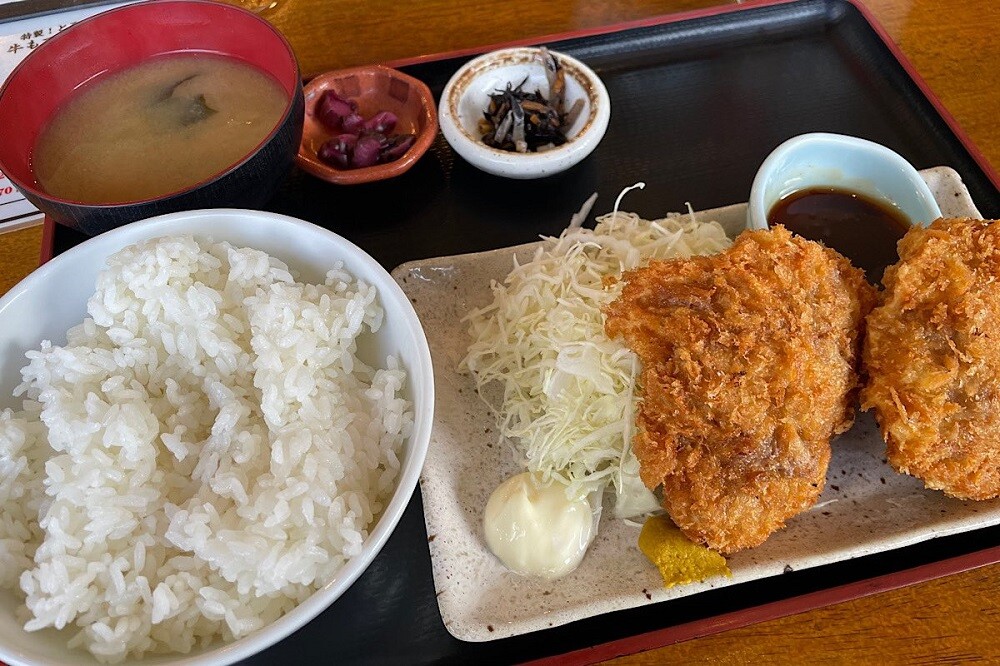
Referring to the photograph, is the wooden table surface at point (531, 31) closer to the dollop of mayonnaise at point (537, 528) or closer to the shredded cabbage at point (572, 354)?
the shredded cabbage at point (572, 354)

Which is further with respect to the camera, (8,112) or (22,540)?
(8,112)

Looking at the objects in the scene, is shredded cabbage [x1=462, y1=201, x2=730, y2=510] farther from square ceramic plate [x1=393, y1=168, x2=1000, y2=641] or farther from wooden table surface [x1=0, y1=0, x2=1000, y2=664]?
wooden table surface [x1=0, y1=0, x2=1000, y2=664]

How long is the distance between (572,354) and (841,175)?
1.02 meters

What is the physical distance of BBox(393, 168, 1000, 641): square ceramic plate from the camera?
152 centimetres

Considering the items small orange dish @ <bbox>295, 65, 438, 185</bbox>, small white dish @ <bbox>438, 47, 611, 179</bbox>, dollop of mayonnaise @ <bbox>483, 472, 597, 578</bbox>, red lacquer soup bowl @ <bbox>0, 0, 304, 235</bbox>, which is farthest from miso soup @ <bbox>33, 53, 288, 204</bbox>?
dollop of mayonnaise @ <bbox>483, 472, 597, 578</bbox>

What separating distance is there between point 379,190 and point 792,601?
169 centimetres

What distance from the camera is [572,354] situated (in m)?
1.88

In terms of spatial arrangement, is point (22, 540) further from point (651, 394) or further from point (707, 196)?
point (707, 196)

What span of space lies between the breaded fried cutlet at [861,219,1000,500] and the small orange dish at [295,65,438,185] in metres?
1.43

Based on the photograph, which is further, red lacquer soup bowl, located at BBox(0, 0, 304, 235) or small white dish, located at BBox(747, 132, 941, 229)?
small white dish, located at BBox(747, 132, 941, 229)

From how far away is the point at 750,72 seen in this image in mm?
2625

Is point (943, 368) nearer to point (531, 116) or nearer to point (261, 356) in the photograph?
point (531, 116)

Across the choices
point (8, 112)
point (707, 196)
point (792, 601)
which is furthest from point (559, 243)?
point (8, 112)

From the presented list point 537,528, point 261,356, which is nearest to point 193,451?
point 261,356
